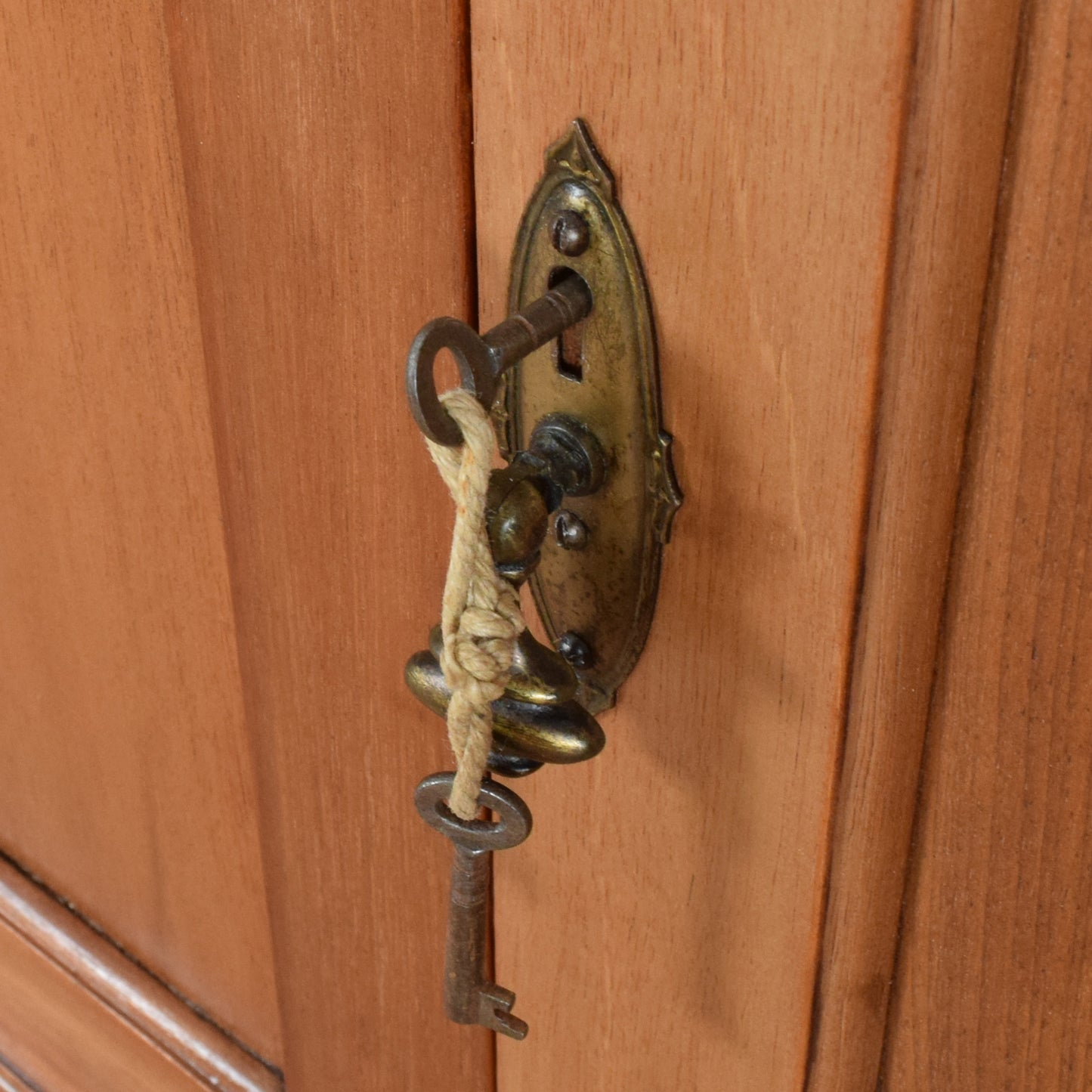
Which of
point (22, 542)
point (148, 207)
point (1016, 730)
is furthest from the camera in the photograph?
point (22, 542)

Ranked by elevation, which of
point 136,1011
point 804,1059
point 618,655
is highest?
point 618,655

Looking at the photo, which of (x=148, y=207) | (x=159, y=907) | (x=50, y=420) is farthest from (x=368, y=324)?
(x=159, y=907)

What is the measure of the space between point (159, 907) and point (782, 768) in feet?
1.42

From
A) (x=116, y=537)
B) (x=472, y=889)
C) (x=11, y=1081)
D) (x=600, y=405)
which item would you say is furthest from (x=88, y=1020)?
(x=600, y=405)

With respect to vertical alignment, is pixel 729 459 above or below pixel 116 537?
above

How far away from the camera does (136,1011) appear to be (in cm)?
72

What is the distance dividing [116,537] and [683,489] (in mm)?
306

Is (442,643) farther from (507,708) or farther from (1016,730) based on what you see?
(1016,730)

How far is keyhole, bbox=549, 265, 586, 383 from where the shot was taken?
13.6 inches

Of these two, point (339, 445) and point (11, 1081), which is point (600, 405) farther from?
point (11, 1081)

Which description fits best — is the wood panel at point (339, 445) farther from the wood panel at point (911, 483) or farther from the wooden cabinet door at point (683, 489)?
the wood panel at point (911, 483)

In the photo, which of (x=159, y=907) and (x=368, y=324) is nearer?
(x=368, y=324)

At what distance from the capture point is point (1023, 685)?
1.01ft

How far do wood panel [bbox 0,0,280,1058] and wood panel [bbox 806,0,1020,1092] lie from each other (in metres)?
0.26
